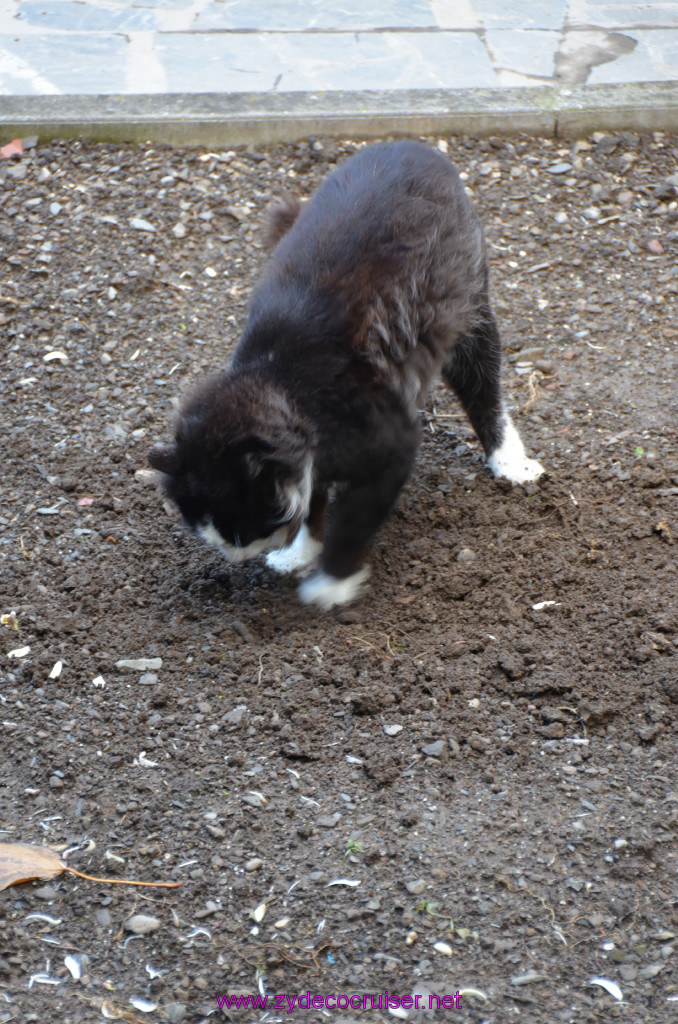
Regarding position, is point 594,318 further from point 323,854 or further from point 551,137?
point 323,854

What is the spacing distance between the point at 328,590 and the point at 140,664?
70 centimetres

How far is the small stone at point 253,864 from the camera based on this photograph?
266cm

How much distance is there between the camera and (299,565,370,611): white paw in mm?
3537

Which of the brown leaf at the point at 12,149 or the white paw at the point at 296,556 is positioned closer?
the white paw at the point at 296,556

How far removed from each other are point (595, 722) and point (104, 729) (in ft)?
4.91

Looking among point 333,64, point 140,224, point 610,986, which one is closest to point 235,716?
point 610,986

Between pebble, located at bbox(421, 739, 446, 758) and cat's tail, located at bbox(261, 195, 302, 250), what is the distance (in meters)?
2.17

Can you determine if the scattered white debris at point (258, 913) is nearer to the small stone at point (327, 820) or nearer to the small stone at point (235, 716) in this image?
the small stone at point (327, 820)

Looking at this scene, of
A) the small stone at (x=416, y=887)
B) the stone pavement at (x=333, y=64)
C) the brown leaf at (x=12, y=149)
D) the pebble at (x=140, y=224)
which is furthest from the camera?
the stone pavement at (x=333, y=64)

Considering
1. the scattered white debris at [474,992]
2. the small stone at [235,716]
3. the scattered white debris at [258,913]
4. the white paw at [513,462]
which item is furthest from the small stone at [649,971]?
the white paw at [513,462]

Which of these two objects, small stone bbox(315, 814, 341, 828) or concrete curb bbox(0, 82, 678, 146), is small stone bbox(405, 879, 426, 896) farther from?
concrete curb bbox(0, 82, 678, 146)

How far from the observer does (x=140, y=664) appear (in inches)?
129

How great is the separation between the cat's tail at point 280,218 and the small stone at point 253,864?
2.48 meters

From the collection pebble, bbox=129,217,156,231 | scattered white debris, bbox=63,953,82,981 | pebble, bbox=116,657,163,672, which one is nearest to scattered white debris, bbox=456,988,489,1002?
scattered white debris, bbox=63,953,82,981
